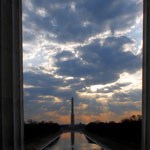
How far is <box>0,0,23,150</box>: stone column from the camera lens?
623 centimetres

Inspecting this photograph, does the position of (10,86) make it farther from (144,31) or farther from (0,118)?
(144,31)

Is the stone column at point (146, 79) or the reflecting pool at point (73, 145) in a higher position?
the stone column at point (146, 79)

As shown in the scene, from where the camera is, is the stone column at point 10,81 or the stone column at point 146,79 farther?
the stone column at point 146,79

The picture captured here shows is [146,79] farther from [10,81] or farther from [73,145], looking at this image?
[73,145]

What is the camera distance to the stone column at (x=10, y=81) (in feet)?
20.5

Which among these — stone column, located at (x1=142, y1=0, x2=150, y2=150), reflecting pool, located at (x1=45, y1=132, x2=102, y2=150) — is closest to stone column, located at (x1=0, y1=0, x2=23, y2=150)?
stone column, located at (x1=142, y1=0, x2=150, y2=150)

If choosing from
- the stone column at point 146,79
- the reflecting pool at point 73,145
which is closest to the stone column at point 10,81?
the stone column at point 146,79

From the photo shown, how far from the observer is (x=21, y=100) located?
21.9 ft

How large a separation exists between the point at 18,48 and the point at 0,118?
60.3 inches

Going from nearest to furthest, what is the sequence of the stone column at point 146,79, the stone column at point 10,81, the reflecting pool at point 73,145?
1. the stone column at point 10,81
2. the stone column at point 146,79
3. the reflecting pool at point 73,145

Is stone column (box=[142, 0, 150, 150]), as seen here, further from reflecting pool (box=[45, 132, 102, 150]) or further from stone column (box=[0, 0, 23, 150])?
reflecting pool (box=[45, 132, 102, 150])

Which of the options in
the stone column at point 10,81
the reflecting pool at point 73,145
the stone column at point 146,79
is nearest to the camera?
the stone column at point 10,81

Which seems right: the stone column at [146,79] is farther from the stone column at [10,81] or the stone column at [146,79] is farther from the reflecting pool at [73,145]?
the reflecting pool at [73,145]

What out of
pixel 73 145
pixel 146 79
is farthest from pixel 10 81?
pixel 73 145
